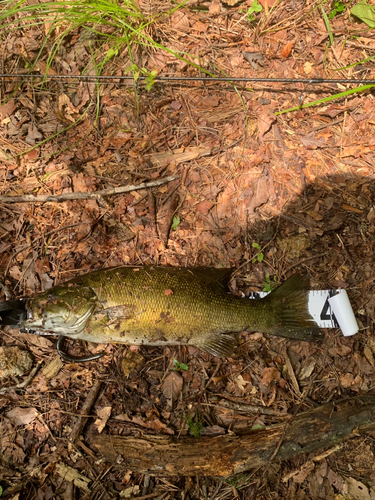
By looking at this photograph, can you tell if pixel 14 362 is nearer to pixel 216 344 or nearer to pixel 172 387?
pixel 172 387

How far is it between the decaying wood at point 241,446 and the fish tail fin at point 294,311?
735 mm

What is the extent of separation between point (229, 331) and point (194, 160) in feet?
6.07

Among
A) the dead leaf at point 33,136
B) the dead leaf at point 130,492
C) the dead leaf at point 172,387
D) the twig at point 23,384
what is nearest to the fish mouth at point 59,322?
the twig at point 23,384

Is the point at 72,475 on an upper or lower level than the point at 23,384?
lower

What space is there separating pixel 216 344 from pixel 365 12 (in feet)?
12.8

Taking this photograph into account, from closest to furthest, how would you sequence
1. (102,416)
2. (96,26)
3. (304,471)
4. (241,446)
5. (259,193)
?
(241,446)
(304,471)
(102,416)
(259,193)
(96,26)

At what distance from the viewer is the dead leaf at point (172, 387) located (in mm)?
3289

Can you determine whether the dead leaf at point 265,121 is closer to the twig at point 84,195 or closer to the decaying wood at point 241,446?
the twig at point 84,195

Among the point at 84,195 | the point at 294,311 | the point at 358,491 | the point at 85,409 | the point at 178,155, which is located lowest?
the point at 358,491

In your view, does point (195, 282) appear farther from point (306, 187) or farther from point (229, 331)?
point (306, 187)

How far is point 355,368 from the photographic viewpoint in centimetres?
329

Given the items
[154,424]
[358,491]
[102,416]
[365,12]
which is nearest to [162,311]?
[154,424]

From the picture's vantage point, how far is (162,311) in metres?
3.03

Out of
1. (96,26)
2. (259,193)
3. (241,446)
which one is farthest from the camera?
(96,26)
